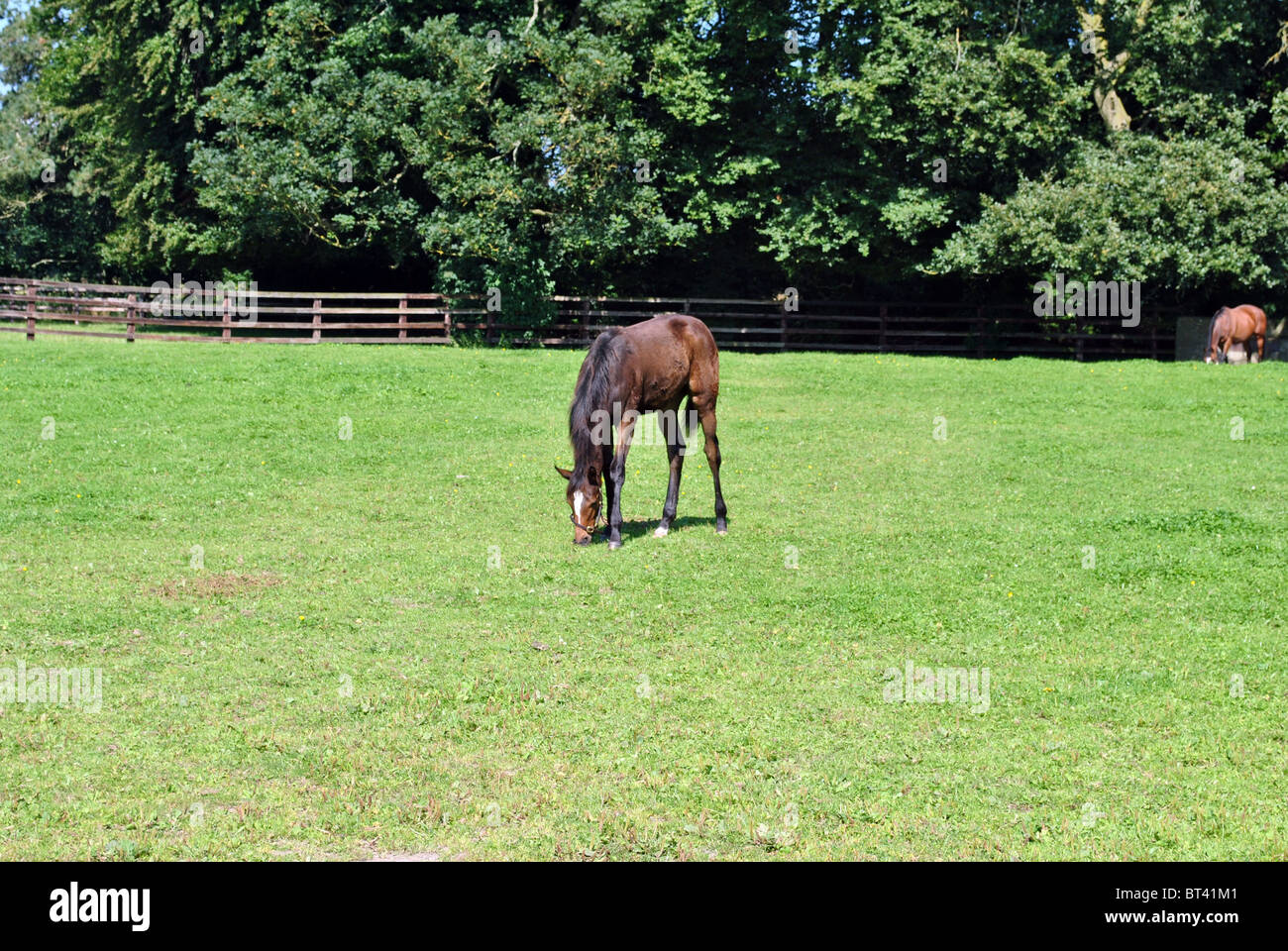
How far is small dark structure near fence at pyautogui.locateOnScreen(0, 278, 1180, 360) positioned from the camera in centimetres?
3512

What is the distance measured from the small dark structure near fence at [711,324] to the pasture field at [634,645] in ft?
45.0

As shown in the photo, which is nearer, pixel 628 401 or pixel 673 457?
pixel 628 401

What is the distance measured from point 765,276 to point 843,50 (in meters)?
8.17

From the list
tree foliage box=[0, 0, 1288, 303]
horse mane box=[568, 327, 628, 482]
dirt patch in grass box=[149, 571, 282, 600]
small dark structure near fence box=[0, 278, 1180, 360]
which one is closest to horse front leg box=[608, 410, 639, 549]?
horse mane box=[568, 327, 628, 482]

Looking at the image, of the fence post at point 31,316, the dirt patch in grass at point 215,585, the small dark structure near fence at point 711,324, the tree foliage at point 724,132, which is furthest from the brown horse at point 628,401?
the fence post at point 31,316

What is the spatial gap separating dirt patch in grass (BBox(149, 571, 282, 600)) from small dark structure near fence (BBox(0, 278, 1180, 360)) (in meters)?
22.5

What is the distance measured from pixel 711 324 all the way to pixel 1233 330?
14922 millimetres

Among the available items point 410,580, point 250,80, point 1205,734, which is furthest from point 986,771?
point 250,80

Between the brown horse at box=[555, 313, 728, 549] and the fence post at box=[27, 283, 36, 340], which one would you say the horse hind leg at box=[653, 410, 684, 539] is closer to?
the brown horse at box=[555, 313, 728, 549]

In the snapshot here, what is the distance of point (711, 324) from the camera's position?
127 feet

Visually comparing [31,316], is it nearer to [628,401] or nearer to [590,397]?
[628,401]

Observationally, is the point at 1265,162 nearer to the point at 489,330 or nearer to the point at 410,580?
the point at 489,330

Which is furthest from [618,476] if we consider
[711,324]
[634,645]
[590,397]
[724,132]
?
[724,132]

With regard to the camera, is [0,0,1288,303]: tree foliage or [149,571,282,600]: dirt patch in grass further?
[0,0,1288,303]: tree foliage
